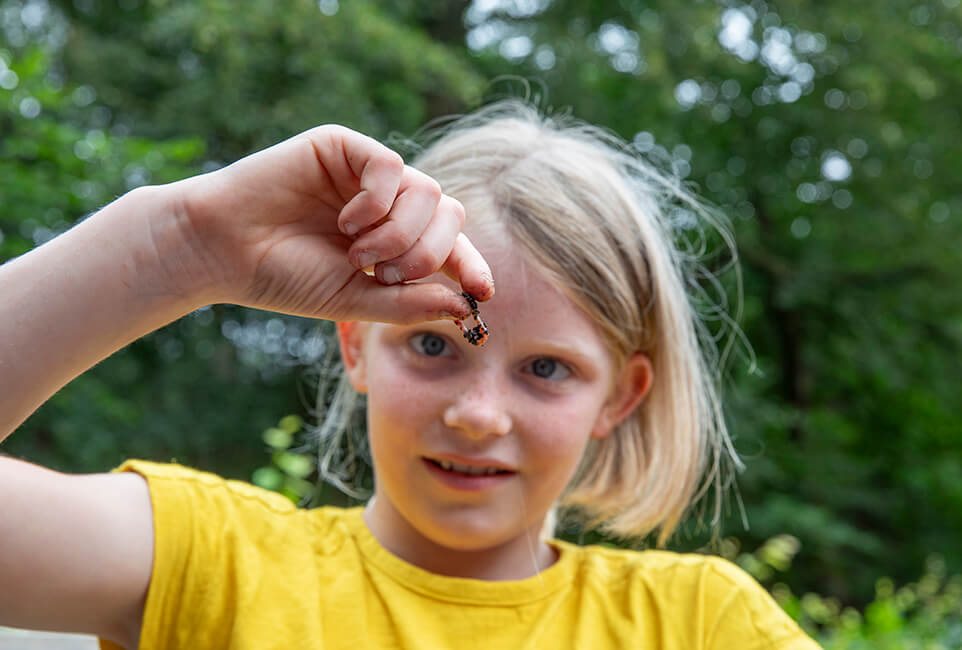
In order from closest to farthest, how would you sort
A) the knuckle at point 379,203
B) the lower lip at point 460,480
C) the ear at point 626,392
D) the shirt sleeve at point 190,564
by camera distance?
the knuckle at point 379,203 → the shirt sleeve at point 190,564 → the lower lip at point 460,480 → the ear at point 626,392

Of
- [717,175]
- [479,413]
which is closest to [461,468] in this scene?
[479,413]

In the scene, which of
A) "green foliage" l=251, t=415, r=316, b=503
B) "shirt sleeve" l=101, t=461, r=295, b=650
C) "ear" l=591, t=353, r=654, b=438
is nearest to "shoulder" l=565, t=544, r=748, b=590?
"ear" l=591, t=353, r=654, b=438

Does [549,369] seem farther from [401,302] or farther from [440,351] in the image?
[401,302]

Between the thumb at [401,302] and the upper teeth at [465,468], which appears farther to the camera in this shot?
the upper teeth at [465,468]

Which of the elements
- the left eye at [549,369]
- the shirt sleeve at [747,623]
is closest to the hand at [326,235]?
the left eye at [549,369]

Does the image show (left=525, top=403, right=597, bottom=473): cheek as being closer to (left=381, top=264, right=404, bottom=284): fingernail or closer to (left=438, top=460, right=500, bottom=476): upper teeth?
(left=438, top=460, right=500, bottom=476): upper teeth

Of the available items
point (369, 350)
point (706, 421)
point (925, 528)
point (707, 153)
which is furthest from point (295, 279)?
point (925, 528)

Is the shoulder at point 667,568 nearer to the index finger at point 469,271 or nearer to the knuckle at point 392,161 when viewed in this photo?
the index finger at point 469,271
